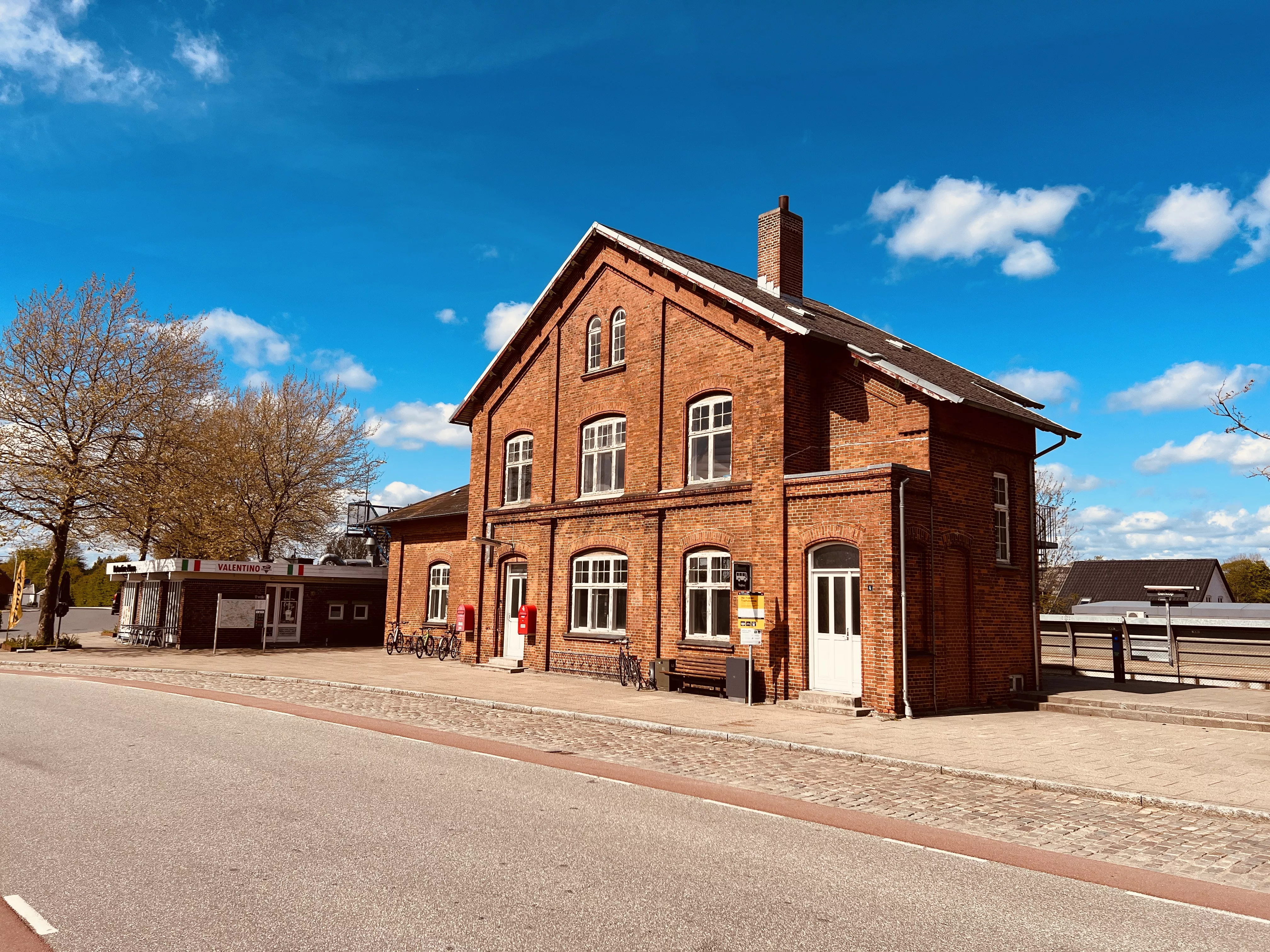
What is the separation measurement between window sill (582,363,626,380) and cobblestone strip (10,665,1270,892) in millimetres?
8929

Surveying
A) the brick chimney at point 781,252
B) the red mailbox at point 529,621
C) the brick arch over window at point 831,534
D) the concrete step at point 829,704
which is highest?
the brick chimney at point 781,252

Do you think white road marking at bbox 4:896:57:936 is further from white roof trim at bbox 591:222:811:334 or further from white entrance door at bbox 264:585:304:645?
white entrance door at bbox 264:585:304:645

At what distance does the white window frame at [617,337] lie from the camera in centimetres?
2138

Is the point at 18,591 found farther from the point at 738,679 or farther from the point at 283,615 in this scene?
the point at 738,679

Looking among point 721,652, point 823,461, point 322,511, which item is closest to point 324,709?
point 721,652

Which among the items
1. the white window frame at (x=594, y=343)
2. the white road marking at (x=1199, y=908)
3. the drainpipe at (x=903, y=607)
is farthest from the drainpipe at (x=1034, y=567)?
the white road marking at (x=1199, y=908)

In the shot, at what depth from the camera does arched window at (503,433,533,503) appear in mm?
23812

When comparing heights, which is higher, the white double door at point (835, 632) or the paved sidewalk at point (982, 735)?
the white double door at point (835, 632)

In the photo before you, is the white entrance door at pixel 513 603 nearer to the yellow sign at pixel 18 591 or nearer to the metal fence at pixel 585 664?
the metal fence at pixel 585 664

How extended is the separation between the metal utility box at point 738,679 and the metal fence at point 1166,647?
26.6ft

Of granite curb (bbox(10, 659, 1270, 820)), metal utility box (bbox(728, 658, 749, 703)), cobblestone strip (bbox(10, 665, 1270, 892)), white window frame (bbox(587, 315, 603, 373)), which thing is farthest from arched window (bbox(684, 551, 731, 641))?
white window frame (bbox(587, 315, 603, 373))

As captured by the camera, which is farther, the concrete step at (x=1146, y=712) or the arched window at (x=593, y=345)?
the arched window at (x=593, y=345)

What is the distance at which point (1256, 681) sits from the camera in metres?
19.0

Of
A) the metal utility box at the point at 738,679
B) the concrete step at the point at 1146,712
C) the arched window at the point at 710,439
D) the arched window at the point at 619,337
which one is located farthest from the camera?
the arched window at the point at 619,337
